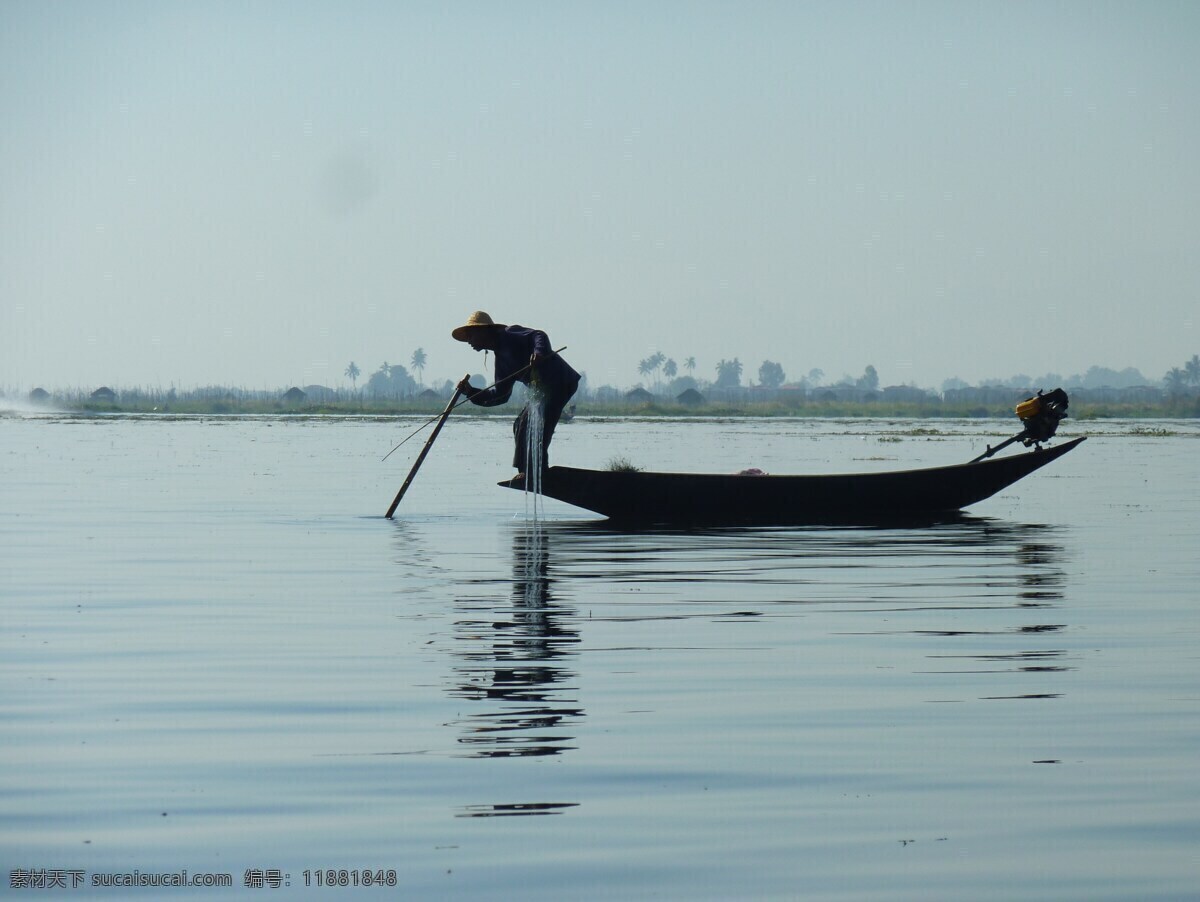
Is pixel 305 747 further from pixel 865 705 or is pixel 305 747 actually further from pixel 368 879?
pixel 865 705

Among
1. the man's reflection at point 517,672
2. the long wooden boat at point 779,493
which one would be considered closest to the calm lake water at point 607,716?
the man's reflection at point 517,672

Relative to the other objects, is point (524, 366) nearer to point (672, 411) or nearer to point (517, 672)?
point (517, 672)

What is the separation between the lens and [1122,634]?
11570 mm

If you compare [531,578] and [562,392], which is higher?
[562,392]

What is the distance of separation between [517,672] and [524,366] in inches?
402

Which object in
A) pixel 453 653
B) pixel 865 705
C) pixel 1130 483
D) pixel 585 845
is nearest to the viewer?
pixel 585 845

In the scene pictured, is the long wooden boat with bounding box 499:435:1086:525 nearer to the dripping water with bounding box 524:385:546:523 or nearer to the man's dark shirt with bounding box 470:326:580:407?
→ the dripping water with bounding box 524:385:546:523

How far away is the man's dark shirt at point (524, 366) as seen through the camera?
1956cm

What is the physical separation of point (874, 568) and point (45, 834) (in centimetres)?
1081

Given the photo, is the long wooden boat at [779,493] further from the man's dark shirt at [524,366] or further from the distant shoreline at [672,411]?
the distant shoreline at [672,411]

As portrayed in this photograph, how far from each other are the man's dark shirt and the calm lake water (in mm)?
1930

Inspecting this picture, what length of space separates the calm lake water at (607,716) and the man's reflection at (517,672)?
0.11 ft

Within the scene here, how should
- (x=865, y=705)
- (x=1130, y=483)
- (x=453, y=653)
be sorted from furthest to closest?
(x=1130, y=483)
(x=453, y=653)
(x=865, y=705)

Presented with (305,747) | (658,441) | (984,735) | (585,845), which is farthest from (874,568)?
(658,441)
